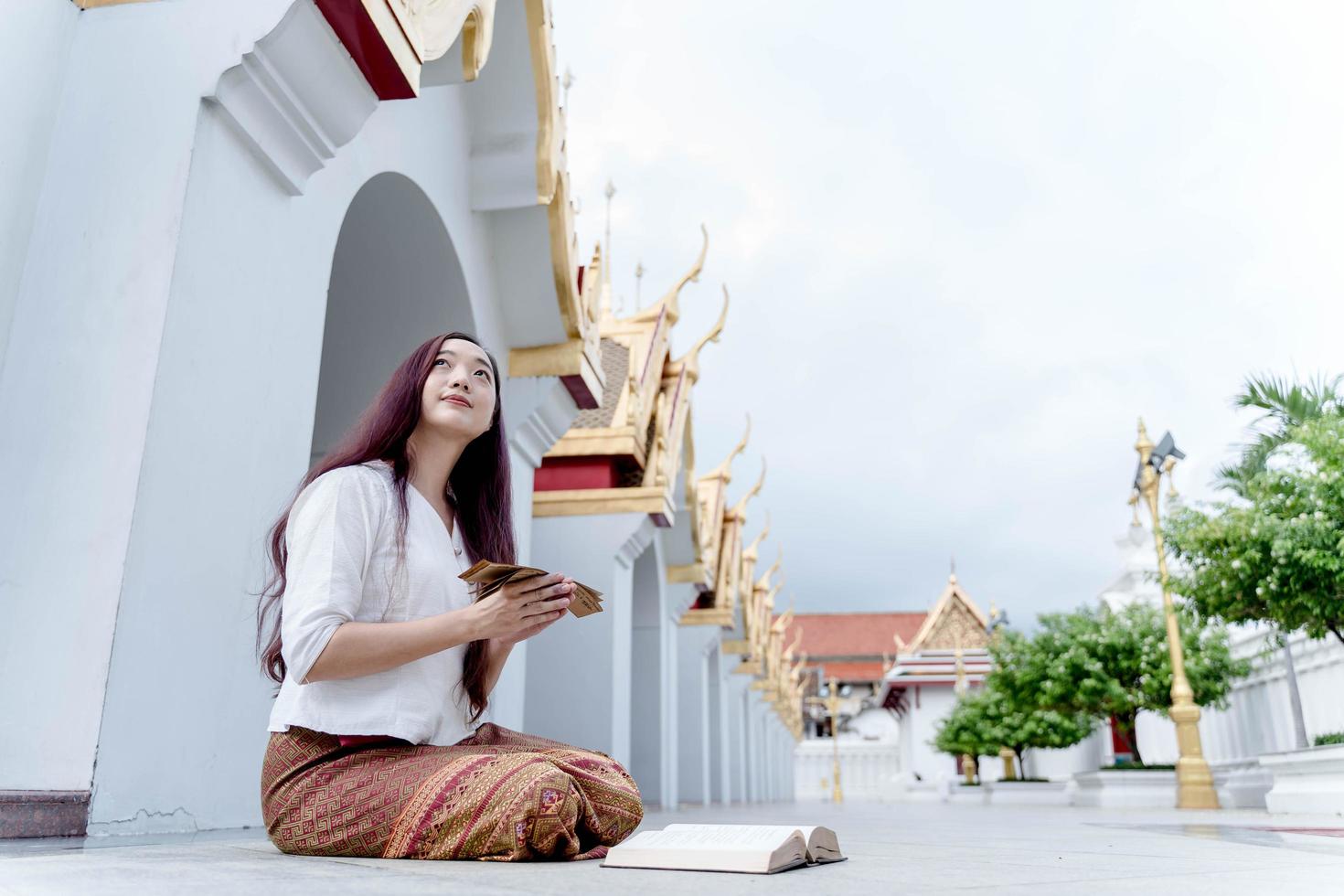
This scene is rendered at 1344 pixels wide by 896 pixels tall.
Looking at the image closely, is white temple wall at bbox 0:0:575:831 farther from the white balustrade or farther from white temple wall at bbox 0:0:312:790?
the white balustrade

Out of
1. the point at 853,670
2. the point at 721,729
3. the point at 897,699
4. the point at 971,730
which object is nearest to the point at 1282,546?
the point at 721,729

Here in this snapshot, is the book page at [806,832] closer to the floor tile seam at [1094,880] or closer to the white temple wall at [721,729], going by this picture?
the floor tile seam at [1094,880]

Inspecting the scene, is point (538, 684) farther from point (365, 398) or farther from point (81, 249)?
point (81, 249)

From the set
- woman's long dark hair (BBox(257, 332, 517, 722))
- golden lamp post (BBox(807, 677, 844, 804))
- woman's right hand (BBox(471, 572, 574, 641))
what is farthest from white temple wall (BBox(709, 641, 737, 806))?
golden lamp post (BBox(807, 677, 844, 804))

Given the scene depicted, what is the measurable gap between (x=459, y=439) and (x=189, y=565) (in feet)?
2.33

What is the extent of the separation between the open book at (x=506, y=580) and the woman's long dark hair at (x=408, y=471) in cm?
31

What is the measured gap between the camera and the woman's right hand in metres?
1.80

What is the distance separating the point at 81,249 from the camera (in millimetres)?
2443

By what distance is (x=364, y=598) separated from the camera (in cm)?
198

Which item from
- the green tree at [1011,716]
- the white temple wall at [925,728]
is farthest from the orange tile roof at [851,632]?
the green tree at [1011,716]

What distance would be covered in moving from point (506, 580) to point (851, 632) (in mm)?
49679

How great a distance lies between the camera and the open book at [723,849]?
5.31 feet

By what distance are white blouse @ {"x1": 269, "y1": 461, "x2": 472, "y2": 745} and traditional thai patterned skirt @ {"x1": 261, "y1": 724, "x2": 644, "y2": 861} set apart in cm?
6

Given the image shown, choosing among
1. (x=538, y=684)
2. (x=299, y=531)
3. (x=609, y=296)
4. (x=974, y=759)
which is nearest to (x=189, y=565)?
(x=299, y=531)
